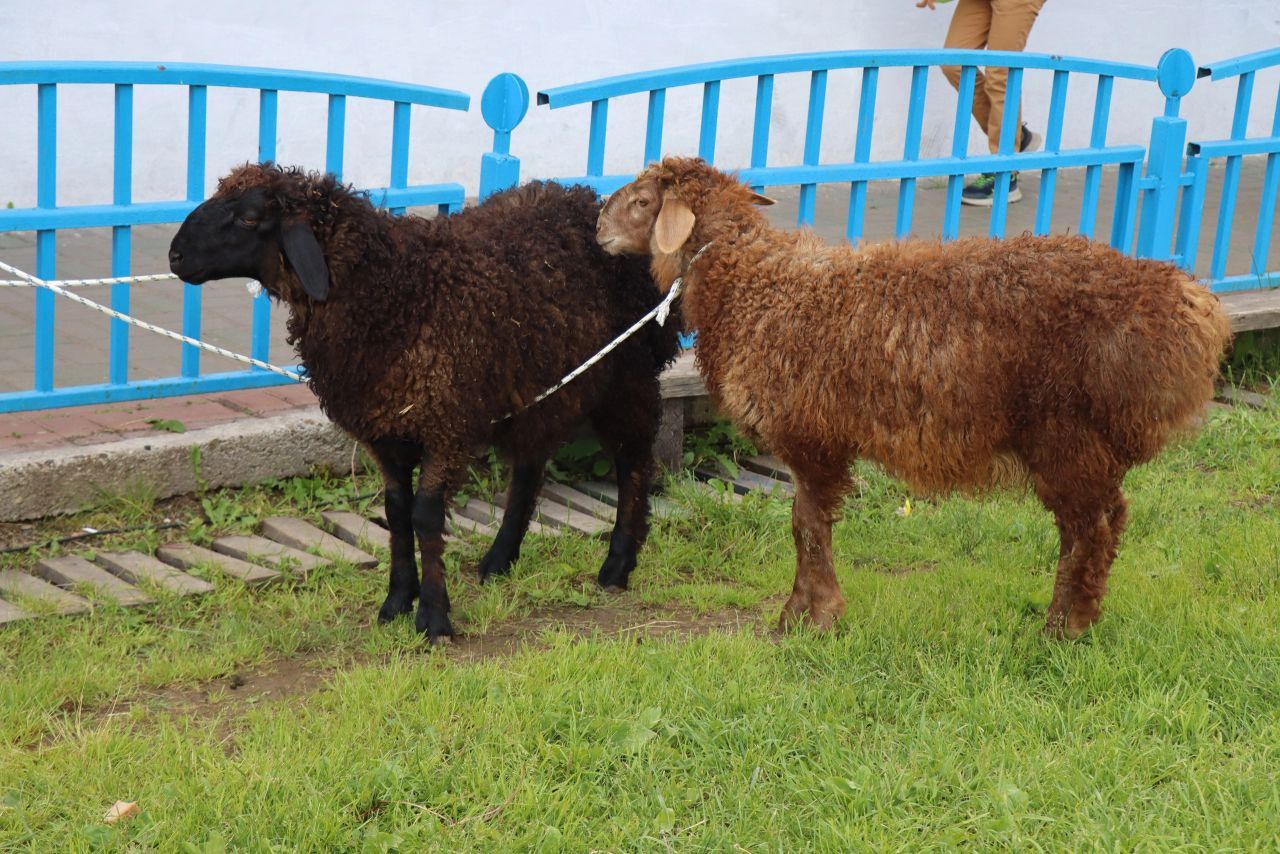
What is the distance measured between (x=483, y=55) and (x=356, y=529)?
14.2 feet

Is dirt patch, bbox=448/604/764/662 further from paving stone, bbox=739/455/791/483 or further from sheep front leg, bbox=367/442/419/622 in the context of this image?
paving stone, bbox=739/455/791/483

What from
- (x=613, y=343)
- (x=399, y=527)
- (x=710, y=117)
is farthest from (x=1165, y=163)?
(x=399, y=527)

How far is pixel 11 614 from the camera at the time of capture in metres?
4.67

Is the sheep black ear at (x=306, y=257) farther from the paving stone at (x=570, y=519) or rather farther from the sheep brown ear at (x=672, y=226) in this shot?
the paving stone at (x=570, y=519)

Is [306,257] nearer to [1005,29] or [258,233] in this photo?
[258,233]

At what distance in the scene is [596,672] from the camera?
4137 mm

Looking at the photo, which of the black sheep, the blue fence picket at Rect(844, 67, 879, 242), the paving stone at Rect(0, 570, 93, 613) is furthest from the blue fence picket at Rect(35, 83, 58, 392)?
the blue fence picket at Rect(844, 67, 879, 242)

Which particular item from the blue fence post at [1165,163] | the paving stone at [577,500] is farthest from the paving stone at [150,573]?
the blue fence post at [1165,163]

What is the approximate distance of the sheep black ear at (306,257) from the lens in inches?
169

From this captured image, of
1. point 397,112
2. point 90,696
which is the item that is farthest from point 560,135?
point 90,696

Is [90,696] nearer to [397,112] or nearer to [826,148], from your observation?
[397,112]

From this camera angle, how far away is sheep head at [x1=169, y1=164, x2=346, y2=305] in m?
4.27

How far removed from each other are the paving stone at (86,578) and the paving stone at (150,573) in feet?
0.15

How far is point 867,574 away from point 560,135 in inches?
204
